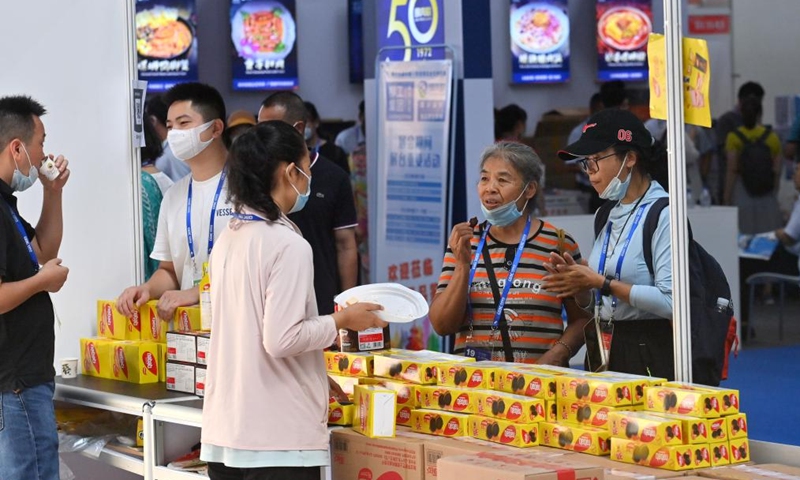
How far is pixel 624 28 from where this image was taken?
1348 centimetres

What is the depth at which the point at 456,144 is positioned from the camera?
7262 millimetres

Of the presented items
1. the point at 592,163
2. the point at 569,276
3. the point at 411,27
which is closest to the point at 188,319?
the point at 569,276

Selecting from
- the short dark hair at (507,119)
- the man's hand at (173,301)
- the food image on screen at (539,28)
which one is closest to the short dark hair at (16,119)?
the man's hand at (173,301)

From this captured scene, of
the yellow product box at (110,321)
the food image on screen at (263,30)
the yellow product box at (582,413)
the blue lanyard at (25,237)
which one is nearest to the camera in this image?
the yellow product box at (582,413)

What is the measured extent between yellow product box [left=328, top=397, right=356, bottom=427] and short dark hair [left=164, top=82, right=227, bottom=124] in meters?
1.48

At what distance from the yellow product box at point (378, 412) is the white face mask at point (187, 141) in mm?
1518

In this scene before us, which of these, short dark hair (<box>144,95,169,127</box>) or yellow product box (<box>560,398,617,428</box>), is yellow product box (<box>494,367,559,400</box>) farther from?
short dark hair (<box>144,95,169,127</box>)

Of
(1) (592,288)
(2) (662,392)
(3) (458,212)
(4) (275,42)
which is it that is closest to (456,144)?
(3) (458,212)

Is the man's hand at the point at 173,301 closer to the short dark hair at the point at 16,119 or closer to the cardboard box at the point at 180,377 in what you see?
the cardboard box at the point at 180,377

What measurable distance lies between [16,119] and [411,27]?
3.83m

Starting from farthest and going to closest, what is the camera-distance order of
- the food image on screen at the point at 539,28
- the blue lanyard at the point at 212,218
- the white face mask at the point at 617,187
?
the food image on screen at the point at 539,28
the blue lanyard at the point at 212,218
the white face mask at the point at 617,187

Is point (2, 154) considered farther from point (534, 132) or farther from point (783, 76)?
point (783, 76)

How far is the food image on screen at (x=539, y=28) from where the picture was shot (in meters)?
13.2

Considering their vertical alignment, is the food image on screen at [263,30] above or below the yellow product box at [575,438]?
above
